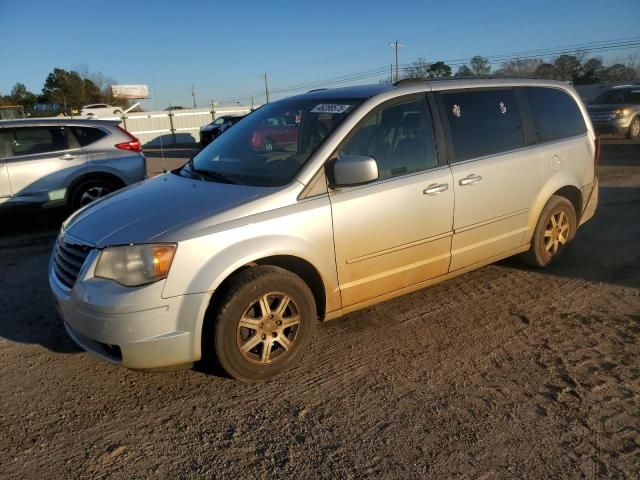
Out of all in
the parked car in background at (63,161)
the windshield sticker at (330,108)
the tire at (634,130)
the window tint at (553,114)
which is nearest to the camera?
the windshield sticker at (330,108)

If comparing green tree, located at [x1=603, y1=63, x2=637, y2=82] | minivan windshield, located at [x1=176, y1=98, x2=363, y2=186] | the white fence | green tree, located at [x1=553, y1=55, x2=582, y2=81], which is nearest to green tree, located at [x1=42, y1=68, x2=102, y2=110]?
the white fence

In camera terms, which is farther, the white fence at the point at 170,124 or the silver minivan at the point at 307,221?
the white fence at the point at 170,124

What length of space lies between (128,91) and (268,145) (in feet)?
216

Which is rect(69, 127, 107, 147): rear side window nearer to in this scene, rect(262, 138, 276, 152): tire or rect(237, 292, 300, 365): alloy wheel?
rect(262, 138, 276, 152): tire

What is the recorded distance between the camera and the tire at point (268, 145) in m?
3.84

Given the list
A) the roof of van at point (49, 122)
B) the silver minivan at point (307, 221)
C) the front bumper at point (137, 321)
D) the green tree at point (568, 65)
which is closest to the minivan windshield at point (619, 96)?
the silver minivan at point (307, 221)

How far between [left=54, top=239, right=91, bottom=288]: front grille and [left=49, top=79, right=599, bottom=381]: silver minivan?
2 centimetres

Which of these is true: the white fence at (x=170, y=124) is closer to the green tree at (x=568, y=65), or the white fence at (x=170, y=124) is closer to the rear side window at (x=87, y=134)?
the rear side window at (x=87, y=134)

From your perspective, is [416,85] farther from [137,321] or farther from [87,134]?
[87,134]

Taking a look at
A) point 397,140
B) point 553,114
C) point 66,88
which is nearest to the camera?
point 397,140

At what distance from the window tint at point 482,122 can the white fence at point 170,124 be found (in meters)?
30.2

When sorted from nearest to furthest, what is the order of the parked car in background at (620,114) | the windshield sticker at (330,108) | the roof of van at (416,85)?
1. the windshield sticker at (330,108)
2. the roof of van at (416,85)
3. the parked car in background at (620,114)

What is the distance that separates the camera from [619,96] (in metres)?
16.1

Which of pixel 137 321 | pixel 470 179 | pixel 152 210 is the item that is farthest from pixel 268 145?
pixel 137 321
